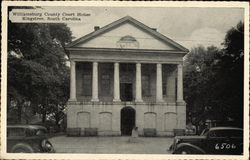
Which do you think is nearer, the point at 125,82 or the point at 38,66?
the point at 38,66

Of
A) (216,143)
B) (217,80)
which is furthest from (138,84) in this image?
(216,143)

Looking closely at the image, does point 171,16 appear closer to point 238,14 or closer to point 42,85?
point 238,14

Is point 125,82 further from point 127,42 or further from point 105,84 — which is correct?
point 127,42

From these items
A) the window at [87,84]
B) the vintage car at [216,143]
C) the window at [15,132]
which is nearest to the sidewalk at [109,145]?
the vintage car at [216,143]

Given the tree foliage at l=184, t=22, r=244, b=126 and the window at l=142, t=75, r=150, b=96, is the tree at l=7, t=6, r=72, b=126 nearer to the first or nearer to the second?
the window at l=142, t=75, r=150, b=96

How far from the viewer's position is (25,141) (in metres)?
9.46

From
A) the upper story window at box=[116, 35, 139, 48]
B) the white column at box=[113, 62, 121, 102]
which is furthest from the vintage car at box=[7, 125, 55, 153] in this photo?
the upper story window at box=[116, 35, 139, 48]

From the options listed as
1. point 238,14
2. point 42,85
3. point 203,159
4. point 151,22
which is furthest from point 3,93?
point 238,14

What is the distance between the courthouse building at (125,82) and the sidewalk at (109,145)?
0.26m

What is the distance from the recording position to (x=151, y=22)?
9.78m

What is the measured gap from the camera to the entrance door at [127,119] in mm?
10935

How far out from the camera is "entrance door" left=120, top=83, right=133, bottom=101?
439 inches

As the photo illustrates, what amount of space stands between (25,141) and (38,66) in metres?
→ 1.92

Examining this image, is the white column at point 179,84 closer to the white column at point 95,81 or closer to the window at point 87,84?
the white column at point 95,81
